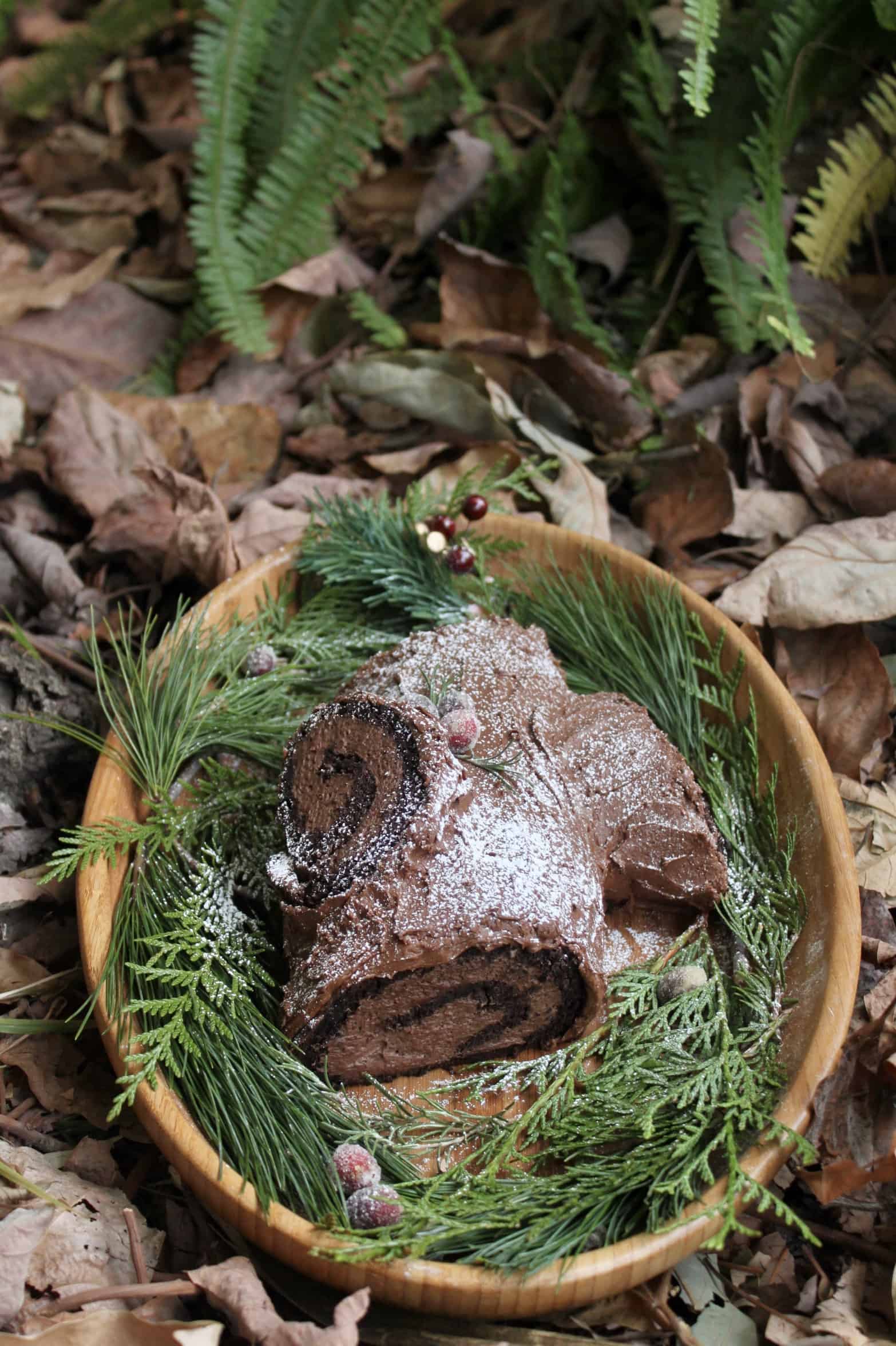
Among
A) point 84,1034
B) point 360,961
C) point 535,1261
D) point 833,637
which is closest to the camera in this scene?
point 535,1261

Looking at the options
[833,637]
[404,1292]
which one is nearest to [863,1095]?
[404,1292]

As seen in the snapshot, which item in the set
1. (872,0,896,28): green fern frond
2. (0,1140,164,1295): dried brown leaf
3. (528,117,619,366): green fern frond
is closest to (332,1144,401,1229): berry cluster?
(0,1140,164,1295): dried brown leaf

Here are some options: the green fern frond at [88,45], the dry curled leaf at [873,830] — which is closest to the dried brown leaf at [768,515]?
the dry curled leaf at [873,830]

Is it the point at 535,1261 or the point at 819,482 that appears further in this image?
the point at 819,482

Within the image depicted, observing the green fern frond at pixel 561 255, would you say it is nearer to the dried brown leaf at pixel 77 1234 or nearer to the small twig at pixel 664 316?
the small twig at pixel 664 316

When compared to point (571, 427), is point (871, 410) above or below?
above

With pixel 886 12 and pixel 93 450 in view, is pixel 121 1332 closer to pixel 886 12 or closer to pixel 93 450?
pixel 93 450

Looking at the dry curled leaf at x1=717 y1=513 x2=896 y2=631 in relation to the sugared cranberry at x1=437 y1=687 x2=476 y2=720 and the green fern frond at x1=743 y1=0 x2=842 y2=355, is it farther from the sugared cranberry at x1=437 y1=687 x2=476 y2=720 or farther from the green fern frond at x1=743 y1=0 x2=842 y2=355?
the sugared cranberry at x1=437 y1=687 x2=476 y2=720

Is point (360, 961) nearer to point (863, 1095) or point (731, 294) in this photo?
point (863, 1095)

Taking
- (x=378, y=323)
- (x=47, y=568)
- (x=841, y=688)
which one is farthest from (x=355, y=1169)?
(x=378, y=323)
